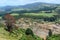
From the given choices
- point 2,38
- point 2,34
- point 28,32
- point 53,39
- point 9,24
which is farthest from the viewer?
point 28,32

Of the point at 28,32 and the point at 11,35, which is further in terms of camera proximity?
the point at 28,32

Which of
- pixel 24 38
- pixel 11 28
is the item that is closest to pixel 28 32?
Answer: pixel 11 28

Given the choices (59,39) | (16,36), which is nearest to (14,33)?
(16,36)

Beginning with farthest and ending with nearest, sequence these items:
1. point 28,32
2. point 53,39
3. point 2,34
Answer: point 28,32 → point 53,39 → point 2,34

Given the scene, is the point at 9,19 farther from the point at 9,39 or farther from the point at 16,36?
the point at 9,39

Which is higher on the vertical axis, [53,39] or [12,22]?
[12,22]

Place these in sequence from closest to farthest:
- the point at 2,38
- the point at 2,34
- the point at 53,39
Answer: the point at 2,38, the point at 2,34, the point at 53,39

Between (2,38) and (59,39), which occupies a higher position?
(2,38)

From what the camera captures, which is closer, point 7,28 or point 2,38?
point 2,38

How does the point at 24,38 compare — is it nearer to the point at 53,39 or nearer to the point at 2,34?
the point at 2,34
